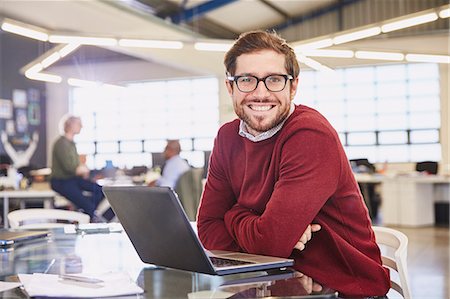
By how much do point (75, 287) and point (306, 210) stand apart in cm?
58

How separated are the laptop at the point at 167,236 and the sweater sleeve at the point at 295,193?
6 cm

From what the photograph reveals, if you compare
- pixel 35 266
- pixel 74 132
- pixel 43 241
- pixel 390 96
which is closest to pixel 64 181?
pixel 74 132

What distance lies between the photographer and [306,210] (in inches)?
59.9

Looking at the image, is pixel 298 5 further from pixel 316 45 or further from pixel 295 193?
pixel 295 193

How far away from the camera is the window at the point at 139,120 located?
1622 cm

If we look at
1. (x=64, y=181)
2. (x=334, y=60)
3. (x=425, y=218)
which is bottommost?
(x=425, y=218)

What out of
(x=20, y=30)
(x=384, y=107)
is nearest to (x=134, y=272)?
(x=20, y=30)

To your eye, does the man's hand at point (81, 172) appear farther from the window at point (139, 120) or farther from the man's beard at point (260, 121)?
the window at point (139, 120)

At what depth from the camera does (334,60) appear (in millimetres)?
13672

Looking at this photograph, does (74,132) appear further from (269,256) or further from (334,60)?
(334,60)

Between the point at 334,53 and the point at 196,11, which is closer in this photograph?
the point at 334,53

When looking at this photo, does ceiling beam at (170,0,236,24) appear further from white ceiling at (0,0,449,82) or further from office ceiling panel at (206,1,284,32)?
office ceiling panel at (206,1,284,32)

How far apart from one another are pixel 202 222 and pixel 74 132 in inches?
228

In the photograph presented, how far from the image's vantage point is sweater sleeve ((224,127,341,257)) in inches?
59.5
